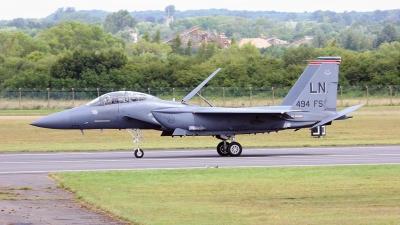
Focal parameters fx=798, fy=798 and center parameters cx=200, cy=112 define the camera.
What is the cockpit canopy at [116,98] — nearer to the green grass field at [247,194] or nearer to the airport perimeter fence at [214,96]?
the green grass field at [247,194]

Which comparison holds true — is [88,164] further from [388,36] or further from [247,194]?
[388,36]

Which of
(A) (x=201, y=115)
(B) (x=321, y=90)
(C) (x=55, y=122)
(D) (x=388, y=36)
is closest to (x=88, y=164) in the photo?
(C) (x=55, y=122)

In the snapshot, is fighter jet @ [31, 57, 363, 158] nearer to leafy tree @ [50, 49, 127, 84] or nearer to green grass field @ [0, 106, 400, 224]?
green grass field @ [0, 106, 400, 224]

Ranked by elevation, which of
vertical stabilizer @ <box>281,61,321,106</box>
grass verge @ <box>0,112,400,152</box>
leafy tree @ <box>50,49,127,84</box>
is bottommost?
grass verge @ <box>0,112,400,152</box>

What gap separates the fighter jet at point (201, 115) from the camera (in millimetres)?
26922

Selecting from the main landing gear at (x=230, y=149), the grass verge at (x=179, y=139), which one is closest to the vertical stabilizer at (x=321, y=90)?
the main landing gear at (x=230, y=149)

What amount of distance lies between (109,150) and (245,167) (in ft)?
32.6

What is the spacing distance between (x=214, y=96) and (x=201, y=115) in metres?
31.8

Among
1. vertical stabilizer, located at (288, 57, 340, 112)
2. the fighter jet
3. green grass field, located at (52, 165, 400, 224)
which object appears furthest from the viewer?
vertical stabilizer, located at (288, 57, 340, 112)

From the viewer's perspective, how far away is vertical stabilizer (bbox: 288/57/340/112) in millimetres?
27922

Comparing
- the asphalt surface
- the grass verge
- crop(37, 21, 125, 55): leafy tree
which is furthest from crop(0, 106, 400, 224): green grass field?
crop(37, 21, 125, 55): leafy tree

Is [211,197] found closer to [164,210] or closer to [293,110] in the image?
[164,210]

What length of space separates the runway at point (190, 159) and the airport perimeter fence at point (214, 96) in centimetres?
2722

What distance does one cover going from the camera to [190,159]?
1027 inches
